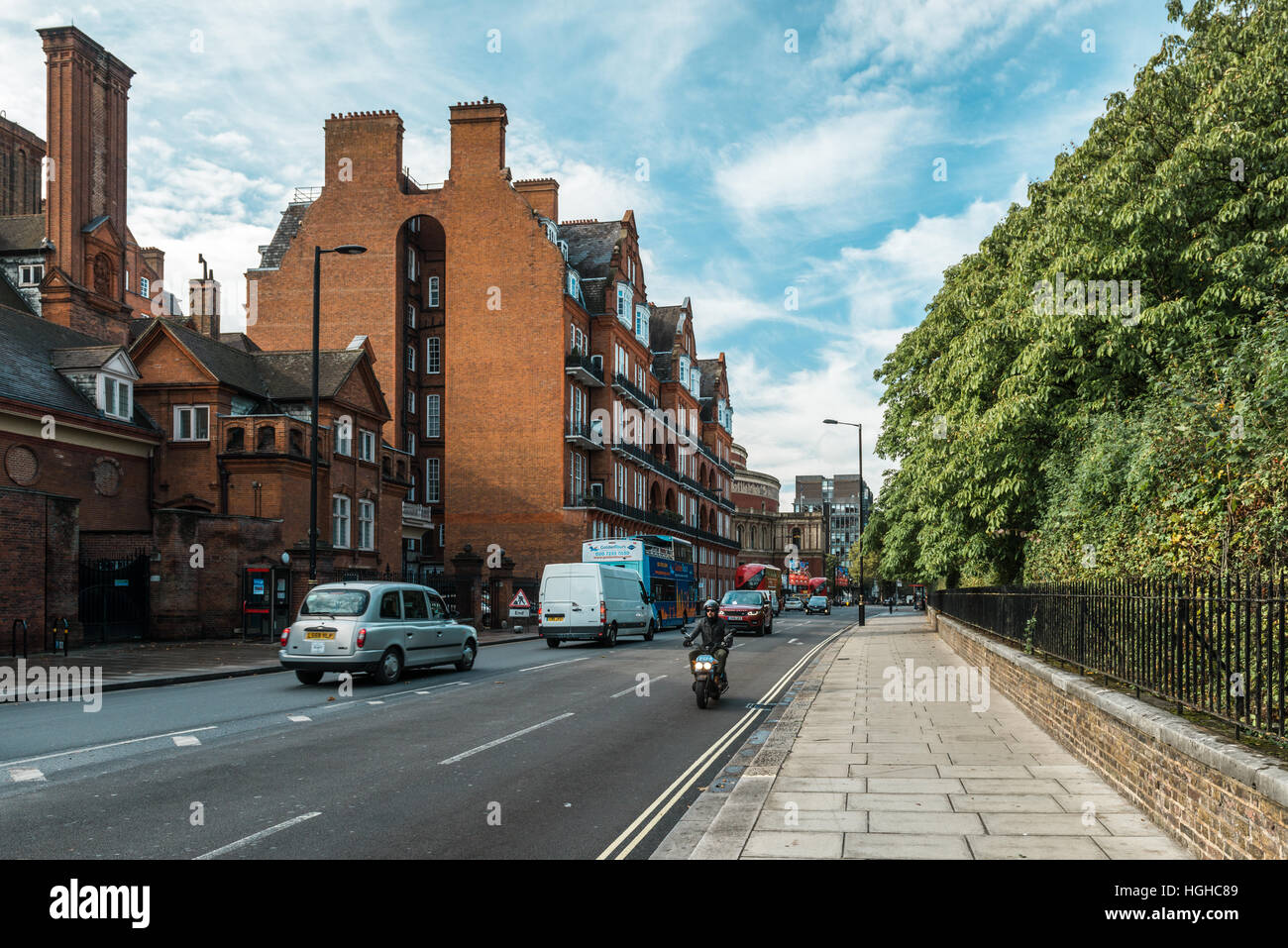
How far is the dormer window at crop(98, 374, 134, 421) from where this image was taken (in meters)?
31.7

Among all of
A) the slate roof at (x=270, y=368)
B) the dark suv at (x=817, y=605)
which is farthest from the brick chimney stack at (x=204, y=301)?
the dark suv at (x=817, y=605)

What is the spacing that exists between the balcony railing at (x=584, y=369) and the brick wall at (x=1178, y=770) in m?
41.8

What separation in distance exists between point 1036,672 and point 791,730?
10.2 ft

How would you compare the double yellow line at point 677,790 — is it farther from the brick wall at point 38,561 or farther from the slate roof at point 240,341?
the slate roof at point 240,341

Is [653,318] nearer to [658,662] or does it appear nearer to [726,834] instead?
[658,662]

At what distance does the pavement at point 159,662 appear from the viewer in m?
17.4

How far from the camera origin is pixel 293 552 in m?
30.5

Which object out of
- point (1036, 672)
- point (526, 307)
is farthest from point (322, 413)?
point (1036, 672)

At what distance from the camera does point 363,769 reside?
941 centimetres

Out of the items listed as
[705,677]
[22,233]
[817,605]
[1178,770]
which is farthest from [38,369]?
[817,605]

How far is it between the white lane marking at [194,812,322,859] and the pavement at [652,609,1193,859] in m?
2.76

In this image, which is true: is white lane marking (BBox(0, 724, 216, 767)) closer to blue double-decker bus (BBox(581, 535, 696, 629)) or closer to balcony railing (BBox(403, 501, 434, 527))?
blue double-decker bus (BBox(581, 535, 696, 629))

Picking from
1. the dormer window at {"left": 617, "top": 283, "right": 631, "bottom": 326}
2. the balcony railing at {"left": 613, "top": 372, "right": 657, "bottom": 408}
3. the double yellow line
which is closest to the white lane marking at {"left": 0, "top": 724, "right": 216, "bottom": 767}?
the double yellow line

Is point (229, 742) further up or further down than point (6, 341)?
further down
